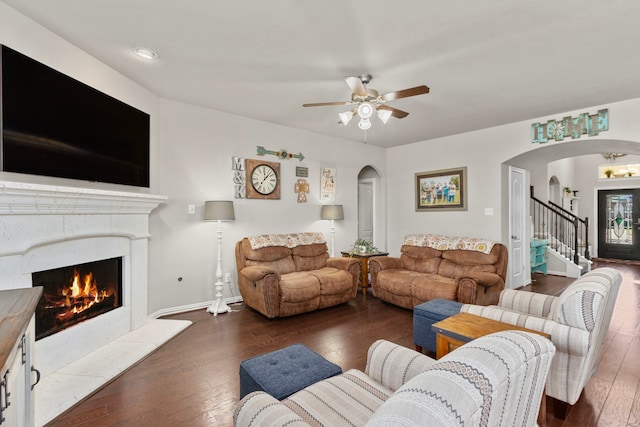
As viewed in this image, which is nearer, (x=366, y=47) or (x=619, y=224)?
(x=366, y=47)

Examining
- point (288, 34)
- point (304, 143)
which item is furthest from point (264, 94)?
point (304, 143)

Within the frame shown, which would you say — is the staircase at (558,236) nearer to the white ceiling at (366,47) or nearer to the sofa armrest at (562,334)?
the white ceiling at (366,47)

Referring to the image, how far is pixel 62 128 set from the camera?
2436 millimetres

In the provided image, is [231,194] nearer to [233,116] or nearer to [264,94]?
[233,116]

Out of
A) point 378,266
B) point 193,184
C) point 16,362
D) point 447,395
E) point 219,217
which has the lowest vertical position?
point 378,266

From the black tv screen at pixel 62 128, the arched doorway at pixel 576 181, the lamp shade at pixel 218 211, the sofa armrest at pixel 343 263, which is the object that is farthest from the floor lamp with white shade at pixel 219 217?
the arched doorway at pixel 576 181

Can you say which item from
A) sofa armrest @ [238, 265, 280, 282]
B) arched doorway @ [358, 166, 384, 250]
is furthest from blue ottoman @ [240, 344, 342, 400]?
arched doorway @ [358, 166, 384, 250]

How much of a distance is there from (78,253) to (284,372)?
2183 millimetres

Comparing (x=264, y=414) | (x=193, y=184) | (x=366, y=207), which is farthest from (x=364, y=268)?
(x=264, y=414)

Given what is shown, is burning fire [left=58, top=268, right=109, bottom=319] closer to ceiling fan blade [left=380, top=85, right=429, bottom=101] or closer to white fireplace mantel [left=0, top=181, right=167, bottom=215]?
white fireplace mantel [left=0, top=181, right=167, bottom=215]

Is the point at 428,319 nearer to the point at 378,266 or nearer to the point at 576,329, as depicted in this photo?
the point at 576,329

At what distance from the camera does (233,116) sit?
4297 mm

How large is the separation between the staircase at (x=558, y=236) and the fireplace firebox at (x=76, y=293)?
25.4 feet

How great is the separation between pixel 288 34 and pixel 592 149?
4.70 metres
